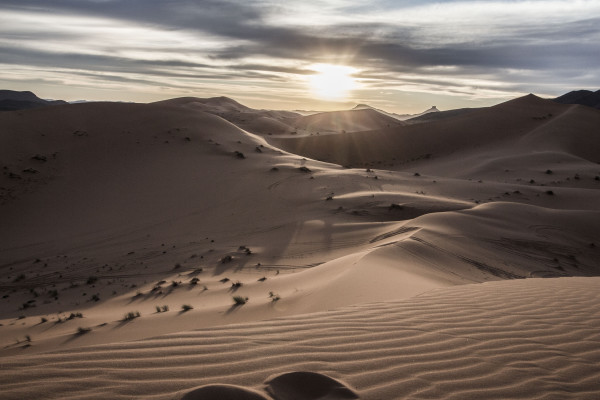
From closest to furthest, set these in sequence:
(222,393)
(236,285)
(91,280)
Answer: (222,393)
(236,285)
(91,280)

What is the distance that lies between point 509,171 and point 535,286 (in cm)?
2134

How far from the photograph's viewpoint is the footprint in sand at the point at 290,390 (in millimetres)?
2793

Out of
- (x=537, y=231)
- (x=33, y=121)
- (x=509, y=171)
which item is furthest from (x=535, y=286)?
(x=33, y=121)

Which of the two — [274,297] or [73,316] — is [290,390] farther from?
[73,316]

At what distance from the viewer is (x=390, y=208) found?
14430mm

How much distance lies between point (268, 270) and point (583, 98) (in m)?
135

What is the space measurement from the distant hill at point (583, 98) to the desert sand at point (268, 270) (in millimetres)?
102508

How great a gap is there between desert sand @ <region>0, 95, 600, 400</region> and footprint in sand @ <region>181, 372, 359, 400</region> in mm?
14

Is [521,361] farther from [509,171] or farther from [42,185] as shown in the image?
[509,171]

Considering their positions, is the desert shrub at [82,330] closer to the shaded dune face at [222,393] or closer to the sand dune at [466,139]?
the shaded dune face at [222,393]

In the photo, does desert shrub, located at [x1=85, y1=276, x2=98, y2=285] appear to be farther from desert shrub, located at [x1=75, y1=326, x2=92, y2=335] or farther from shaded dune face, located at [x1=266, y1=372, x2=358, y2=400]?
shaded dune face, located at [x1=266, y1=372, x2=358, y2=400]

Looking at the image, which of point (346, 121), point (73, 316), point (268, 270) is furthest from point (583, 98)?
point (73, 316)

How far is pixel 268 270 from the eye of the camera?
9977mm

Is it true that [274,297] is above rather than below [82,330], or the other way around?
above
